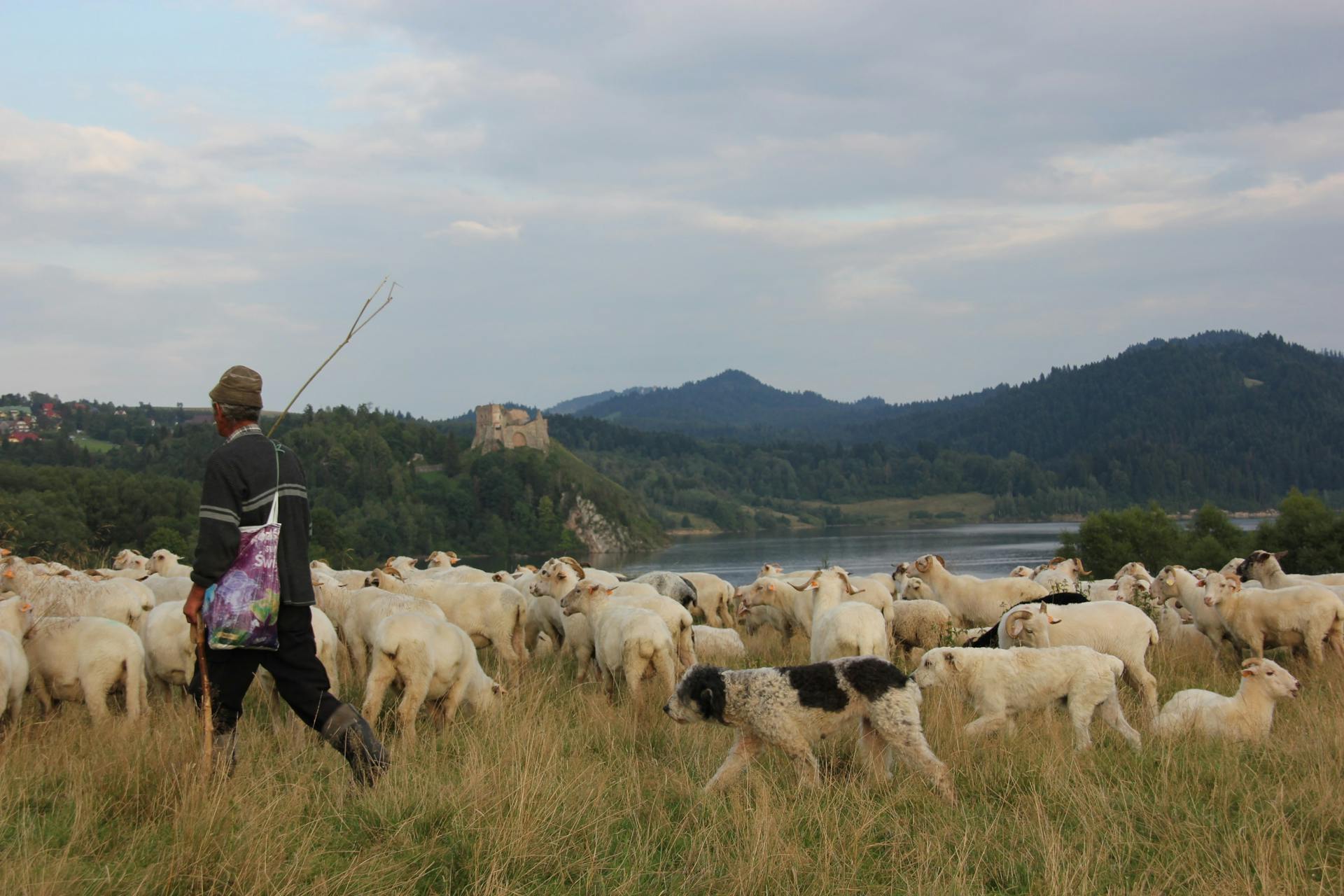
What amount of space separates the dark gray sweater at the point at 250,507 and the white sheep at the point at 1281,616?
1029 centimetres

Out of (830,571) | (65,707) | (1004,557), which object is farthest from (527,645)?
(1004,557)

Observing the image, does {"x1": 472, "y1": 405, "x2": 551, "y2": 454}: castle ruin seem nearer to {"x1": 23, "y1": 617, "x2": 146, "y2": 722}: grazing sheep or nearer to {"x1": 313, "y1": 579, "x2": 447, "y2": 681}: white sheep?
{"x1": 313, "y1": 579, "x2": 447, "y2": 681}: white sheep

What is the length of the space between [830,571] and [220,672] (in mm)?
8881

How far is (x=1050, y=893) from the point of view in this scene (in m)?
4.75

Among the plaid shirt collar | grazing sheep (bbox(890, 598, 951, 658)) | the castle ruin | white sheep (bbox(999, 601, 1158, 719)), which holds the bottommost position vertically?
grazing sheep (bbox(890, 598, 951, 658))

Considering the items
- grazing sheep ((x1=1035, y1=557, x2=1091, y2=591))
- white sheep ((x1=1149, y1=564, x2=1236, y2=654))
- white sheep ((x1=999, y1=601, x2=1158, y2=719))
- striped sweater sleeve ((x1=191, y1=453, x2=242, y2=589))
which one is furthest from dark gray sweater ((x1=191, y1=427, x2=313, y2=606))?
grazing sheep ((x1=1035, y1=557, x2=1091, y2=591))

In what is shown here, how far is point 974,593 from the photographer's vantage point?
1483cm

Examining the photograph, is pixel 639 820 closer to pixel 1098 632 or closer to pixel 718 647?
pixel 1098 632

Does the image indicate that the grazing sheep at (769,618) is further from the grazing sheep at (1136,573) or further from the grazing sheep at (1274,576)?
the grazing sheep at (1274,576)

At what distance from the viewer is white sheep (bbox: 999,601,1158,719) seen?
388 inches

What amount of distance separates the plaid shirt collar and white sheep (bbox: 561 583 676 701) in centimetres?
455

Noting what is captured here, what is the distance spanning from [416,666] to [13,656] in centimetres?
295

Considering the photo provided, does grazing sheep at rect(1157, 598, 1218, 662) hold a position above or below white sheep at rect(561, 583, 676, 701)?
below

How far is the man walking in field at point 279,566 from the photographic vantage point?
18.2 ft
